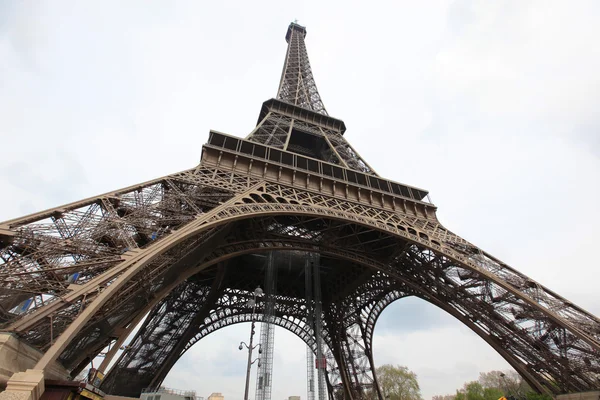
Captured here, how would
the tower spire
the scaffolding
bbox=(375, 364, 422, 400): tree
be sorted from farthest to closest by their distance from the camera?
bbox=(375, 364, 422, 400): tree < the tower spire < the scaffolding

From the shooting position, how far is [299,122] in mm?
26078

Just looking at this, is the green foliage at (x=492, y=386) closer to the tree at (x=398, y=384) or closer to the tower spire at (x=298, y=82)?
the tree at (x=398, y=384)

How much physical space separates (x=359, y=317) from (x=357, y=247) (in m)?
9.34

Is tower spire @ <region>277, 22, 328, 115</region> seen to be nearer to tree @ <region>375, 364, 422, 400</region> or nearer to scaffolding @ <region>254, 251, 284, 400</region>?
scaffolding @ <region>254, 251, 284, 400</region>

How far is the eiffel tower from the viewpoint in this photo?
803 centimetres

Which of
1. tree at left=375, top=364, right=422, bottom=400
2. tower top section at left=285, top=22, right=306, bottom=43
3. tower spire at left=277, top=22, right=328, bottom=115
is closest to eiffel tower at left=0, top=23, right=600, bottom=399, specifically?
tower spire at left=277, top=22, right=328, bottom=115

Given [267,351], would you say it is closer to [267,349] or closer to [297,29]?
[267,349]

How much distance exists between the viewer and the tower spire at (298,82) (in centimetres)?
3069

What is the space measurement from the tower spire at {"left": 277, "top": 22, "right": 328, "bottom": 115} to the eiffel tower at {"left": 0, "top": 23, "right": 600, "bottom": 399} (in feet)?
14.5

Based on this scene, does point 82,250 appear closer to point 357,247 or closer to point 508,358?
point 357,247

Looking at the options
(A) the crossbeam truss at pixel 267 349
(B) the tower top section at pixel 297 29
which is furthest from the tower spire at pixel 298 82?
(A) the crossbeam truss at pixel 267 349

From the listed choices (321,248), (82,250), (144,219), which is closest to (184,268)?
(144,219)

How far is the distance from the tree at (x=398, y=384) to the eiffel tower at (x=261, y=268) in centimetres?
1846

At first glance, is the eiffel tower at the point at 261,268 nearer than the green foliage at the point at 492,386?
Yes
